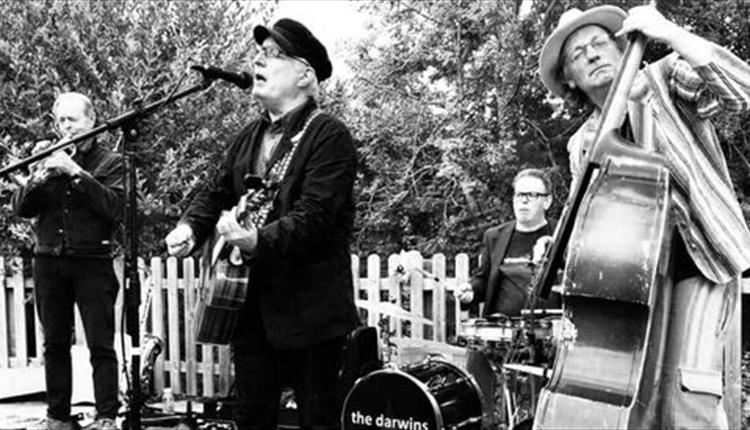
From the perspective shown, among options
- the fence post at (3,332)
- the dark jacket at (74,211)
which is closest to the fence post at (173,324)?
the fence post at (3,332)

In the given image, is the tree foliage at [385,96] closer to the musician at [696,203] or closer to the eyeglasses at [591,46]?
the eyeglasses at [591,46]

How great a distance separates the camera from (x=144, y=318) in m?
6.43

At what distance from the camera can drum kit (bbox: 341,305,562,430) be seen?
415cm

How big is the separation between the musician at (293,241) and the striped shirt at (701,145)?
112 cm

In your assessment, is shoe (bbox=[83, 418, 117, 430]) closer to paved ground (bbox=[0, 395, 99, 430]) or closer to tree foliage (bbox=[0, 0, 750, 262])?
paved ground (bbox=[0, 395, 99, 430])

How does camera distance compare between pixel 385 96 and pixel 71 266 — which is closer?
pixel 71 266

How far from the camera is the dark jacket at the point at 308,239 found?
2.90 meters

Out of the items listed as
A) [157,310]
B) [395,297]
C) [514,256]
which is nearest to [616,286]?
[514,256]

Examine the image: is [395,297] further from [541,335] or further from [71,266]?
[71,266]

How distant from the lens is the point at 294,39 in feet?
10.5

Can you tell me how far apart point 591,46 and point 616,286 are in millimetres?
831

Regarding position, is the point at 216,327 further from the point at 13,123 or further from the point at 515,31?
the point at 515,31

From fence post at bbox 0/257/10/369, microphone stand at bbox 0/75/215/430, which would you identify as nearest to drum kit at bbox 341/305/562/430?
microphone stand at bbox 0/75/215/430

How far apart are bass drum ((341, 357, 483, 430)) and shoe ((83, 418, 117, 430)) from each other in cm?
143
